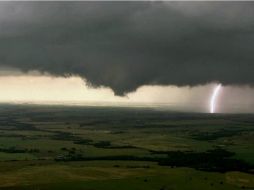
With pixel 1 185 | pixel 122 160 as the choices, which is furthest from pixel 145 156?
pixel 1 185

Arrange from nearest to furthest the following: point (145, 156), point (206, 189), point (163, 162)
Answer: point (206, 189)
point (163, 162)
point (145, 156)

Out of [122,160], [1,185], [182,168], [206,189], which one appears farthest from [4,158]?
[206,189]

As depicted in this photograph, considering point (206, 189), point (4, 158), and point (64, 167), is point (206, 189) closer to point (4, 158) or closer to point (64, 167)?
point (64, 167)

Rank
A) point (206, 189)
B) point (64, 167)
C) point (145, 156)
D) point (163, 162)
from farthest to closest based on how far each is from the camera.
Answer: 1. point (145, 156)
2. point (163, 162)
3. point (64, 167)
4. point (206, 189)

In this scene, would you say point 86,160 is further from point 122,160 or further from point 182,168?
point 182,168

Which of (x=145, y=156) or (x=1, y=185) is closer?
(x=1, y=185)

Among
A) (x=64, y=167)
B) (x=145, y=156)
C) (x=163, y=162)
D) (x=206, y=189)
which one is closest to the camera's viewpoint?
(x=206, y=189)

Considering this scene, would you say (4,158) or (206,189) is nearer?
(206,189)

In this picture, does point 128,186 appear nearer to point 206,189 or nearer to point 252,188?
point 206,189
